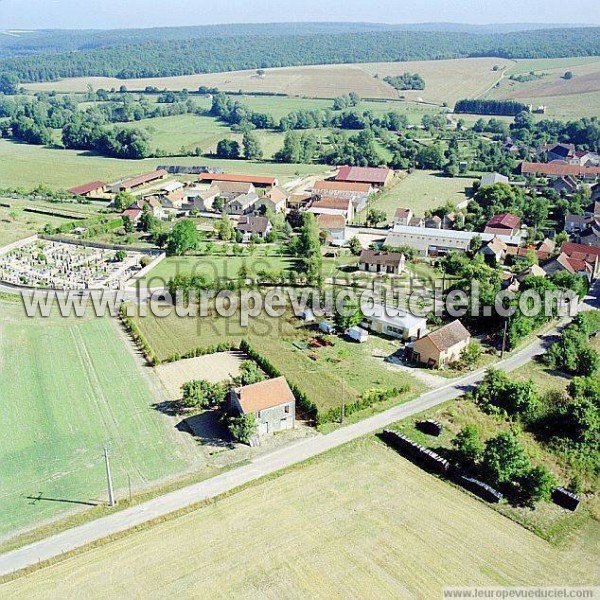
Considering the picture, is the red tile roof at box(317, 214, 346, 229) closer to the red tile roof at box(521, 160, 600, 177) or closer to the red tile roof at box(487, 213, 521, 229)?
the red tile roof at box(487, 213, 521, 229)

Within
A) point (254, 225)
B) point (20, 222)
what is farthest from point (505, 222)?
point (20, 222)

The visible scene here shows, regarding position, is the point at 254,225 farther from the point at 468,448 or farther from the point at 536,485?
the point at 536,485

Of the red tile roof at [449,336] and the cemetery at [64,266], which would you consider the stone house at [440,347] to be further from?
the cemetery at [64,266]

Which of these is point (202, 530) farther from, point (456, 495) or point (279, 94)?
point (279, 94)

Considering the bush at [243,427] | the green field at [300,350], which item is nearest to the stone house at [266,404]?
the bush at [243,427]

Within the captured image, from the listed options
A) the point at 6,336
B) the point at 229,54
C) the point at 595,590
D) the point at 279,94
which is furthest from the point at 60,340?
the point at 229,54
